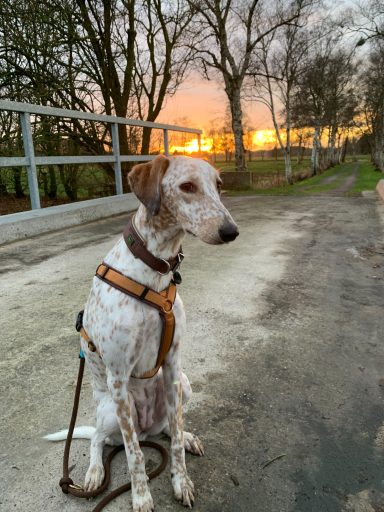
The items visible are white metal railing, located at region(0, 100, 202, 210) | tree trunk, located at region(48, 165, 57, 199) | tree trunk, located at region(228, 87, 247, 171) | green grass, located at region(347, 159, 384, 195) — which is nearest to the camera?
white metal railing, located at region(0, 100, 202, 210)

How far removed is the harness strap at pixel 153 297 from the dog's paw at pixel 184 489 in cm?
45

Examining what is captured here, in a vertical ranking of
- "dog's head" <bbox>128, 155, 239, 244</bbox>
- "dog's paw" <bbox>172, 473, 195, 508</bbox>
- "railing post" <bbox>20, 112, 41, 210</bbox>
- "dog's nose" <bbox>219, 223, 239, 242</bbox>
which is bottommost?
"dog's paw" <bbox>172, 473, 195, 508</bbox>

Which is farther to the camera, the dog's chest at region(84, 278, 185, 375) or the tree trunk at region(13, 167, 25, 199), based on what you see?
the tree trunk at region(13, 167, 25, 199)

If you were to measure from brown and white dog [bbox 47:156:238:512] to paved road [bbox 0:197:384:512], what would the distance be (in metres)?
0.16

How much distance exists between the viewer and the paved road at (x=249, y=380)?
1.70m

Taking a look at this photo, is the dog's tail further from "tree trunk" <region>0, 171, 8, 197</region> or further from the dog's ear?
"tree trunk" <region>0, 171, 8, 197</region>

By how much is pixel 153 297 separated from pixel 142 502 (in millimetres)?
841

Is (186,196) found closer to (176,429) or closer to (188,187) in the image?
(188,187)

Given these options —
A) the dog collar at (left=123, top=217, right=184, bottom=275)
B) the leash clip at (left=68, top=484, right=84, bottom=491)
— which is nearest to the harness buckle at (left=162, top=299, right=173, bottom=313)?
the dog collar at (left=123, top=217, right=184, bottom=275)

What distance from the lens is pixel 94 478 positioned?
1699 mm

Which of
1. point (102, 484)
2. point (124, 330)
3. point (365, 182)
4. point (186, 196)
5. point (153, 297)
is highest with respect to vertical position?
point (186, 196)

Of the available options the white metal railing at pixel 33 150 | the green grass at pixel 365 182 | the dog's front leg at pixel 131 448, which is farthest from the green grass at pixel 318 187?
the dog's front leg at pixel 131 448

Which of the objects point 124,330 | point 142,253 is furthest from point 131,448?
point 142,253

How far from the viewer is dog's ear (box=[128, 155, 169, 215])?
1.67 metres
